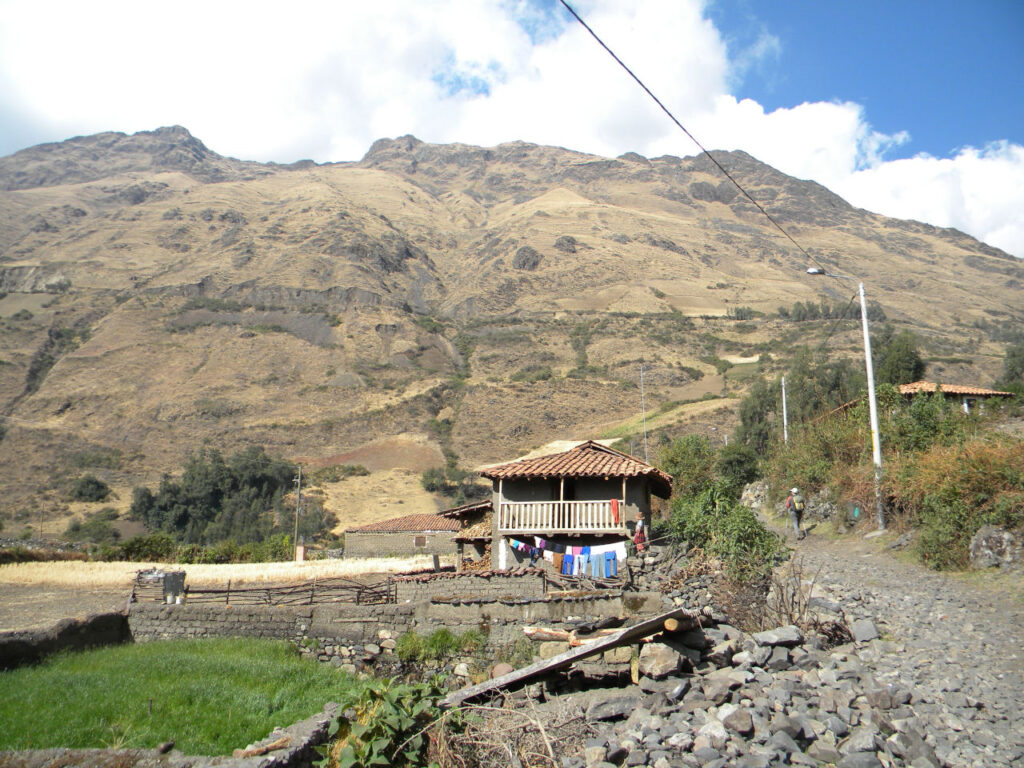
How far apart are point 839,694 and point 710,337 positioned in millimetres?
101581

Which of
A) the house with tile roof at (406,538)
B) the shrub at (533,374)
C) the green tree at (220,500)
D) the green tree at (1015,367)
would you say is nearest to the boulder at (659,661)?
the house with tile roof at (406,538)

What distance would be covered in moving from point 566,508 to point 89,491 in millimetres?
68126

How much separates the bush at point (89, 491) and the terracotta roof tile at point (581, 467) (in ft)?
212

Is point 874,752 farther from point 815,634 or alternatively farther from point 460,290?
point 460,290

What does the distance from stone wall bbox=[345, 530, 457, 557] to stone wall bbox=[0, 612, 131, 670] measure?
25202 millimetres

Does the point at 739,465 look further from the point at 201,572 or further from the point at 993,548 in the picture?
the point at 201,572

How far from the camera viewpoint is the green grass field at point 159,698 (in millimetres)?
7777

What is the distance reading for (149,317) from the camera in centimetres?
11519

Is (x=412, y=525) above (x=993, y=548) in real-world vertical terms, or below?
below

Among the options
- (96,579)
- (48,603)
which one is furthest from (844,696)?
(96,579)

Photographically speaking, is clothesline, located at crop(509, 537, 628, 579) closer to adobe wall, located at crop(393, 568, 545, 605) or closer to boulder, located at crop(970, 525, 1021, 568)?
adobe wall, located at crop(393, 568, 545, 605)

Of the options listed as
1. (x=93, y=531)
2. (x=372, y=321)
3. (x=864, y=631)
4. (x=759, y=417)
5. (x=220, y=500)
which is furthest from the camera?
(x=372, y=321)

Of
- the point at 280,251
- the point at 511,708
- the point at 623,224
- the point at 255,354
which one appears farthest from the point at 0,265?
the point at 511,708

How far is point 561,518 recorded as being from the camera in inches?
834
